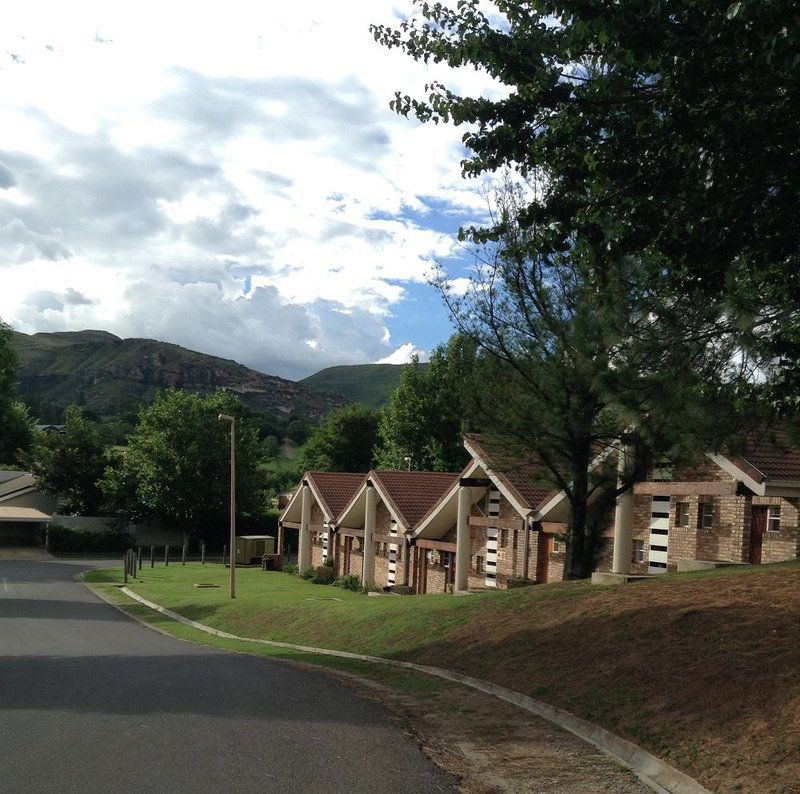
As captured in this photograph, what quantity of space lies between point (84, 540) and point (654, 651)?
2497 inches

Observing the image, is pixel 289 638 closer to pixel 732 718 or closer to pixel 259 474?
pixel 732 718

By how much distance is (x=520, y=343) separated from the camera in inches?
819

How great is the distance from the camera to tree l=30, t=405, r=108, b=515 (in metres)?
73.9

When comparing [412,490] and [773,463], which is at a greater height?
[773,463]

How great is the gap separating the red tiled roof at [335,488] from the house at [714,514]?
73.1 feet

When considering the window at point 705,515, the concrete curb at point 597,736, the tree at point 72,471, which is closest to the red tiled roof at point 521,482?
the window at point 705,515

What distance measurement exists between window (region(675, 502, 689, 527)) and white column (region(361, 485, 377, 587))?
18.1 meters

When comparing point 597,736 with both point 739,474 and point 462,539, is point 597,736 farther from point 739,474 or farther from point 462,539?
point 462,539

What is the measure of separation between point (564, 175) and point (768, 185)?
214 cm

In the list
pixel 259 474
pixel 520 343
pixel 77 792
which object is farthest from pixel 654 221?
pixel 259 474

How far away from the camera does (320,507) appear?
48000mm

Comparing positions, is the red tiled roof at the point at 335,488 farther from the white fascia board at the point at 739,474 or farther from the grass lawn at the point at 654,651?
the white fascia board at the point at 739,474

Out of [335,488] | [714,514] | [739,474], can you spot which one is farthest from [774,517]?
[335,488]

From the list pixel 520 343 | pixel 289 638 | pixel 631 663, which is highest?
pixel 520 343
